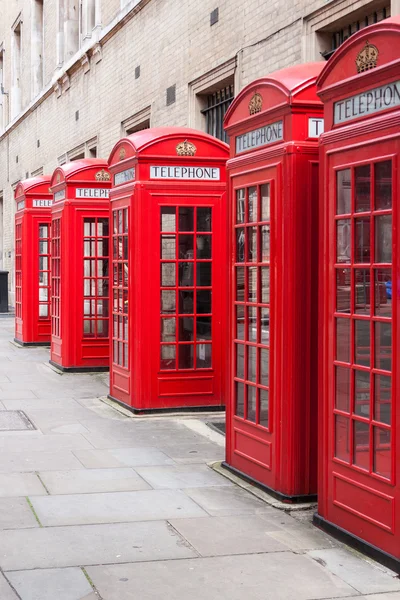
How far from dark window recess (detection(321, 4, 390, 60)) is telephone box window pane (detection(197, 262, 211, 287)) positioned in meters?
2.72

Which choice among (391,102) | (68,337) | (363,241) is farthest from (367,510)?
(68,337)

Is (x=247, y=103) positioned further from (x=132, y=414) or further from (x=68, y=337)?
(x=68, y=337)

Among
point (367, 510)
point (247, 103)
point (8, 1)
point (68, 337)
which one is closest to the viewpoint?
point (367, 510)

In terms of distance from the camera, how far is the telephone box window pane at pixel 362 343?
506cm

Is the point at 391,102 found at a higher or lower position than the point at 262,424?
higher

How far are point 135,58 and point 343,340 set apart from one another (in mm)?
12500

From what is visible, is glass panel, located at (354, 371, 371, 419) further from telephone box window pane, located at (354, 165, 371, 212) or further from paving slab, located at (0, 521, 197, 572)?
paving slab, located at (0, 521, 197, 572)

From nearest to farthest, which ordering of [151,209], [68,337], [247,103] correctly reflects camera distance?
Result: [247,103] < [151,209] < [68,337]

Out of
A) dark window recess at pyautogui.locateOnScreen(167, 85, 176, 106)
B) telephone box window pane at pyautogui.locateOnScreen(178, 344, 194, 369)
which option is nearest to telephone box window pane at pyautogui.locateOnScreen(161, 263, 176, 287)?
telephone box window pane at pyautogui.locateOnScreen(178, 344, 194, 369)

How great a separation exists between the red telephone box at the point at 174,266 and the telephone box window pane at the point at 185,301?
0.01 meters

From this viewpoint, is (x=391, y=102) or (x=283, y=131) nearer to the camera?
(x=391, y=102)

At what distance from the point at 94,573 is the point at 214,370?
17.0 feet

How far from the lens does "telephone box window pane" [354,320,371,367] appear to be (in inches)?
199

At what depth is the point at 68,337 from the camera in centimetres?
1302
